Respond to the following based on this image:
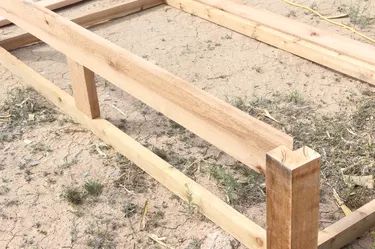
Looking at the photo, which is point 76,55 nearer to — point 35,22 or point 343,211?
point 35,22

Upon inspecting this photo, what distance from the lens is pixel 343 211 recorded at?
3.03m

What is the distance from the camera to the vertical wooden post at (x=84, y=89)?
140 inches

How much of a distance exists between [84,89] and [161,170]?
30.4 inches

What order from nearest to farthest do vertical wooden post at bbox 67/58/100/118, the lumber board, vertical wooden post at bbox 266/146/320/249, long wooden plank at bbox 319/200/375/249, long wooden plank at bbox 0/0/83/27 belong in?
vertical wooden post at bbox 266/146/320/249
long wooden plank at bbox 319/200/375/249
vertical wooden post at bbox 67/58/100/118
the lumber board
long wooden plank at bbox 0/0/83/27

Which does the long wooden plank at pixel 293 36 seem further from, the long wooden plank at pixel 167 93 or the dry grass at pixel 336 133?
the long wooden plank at pixel 167 93

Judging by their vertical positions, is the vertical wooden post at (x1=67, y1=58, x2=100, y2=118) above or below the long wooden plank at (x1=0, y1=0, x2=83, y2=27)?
above

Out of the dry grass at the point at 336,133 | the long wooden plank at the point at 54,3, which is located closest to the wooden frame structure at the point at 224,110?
the dry grass at the point at 336,133

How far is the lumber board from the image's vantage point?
496cm

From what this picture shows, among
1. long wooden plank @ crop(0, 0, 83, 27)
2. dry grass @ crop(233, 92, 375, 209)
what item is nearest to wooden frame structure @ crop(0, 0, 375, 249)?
dry grass @ crop(233, 92, 375, 209)

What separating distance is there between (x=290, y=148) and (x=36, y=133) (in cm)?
216

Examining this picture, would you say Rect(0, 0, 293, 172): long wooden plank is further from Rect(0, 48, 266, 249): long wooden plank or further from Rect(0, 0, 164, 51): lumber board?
Rect(0, 0, 164, 51): lumber board

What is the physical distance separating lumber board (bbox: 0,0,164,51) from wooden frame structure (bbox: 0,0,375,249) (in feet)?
Answer: 0.04

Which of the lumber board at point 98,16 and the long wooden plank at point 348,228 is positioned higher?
the long wooden plank at point 348,228

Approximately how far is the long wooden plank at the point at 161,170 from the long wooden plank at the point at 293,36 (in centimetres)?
160
